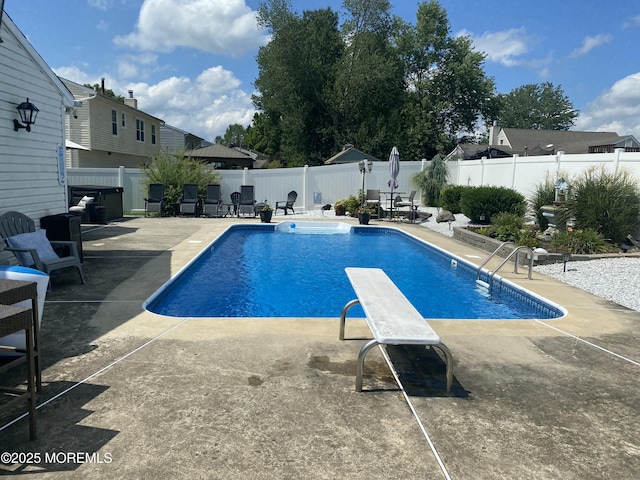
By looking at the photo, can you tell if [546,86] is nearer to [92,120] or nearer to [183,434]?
[92,120]

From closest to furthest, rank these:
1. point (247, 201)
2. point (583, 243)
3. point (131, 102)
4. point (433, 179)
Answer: point (583, 243) → point (247, 201) → point (433, 179) → point (131, 102)

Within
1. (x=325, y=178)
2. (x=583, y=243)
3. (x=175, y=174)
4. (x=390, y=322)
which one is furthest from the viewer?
(x=325, y=178)

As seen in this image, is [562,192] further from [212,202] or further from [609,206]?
[212,202]

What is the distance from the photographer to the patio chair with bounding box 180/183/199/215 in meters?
15.6

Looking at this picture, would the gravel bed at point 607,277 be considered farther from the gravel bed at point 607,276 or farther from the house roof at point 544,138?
the house roof at point 544,138

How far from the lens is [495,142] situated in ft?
129

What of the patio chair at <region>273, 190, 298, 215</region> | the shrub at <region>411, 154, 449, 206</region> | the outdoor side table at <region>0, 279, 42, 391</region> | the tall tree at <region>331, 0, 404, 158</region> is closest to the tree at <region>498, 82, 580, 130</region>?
the tall tree at <region>331, 0, 404, 158</region>

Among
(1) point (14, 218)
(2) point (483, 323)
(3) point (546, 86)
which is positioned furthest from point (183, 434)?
(3) point (546, 86)

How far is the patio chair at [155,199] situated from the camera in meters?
15.2

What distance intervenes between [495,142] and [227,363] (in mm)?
40285

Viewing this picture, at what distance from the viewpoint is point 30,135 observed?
7.28 m

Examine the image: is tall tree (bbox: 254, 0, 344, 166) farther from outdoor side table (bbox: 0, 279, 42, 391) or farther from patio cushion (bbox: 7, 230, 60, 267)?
outdoor side table (bbox: 0, 279, 42, 391)

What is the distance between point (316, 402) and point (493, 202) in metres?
11.7

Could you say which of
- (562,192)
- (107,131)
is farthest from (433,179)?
(107,131)
